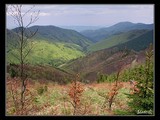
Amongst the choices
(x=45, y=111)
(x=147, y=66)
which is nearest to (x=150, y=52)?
(x=147, y=66)

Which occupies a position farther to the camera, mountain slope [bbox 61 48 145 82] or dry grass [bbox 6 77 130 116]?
mountain slope [bbox 61 48 145 82]

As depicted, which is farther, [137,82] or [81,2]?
[137,82]

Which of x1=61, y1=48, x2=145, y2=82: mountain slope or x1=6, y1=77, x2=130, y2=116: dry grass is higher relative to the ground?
x1=61, y1=48, x2=145, y2=82: mountain slope

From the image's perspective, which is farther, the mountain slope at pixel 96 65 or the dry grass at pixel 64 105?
the mountain slope at pixel 96 65

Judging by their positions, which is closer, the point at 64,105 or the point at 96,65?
the point at 64,105

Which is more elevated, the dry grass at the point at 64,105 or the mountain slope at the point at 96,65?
the mountain slope at the point at 96,65

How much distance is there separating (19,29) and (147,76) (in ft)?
11.1

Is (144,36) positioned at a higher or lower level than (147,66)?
higher

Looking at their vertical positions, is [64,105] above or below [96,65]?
below
